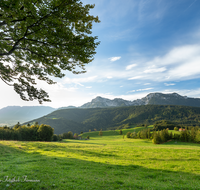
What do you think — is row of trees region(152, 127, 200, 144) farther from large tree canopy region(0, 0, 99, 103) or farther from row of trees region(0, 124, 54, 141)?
large tree canopy region(0, 0, 99, 103)

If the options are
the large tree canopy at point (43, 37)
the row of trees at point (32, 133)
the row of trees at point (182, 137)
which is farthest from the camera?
the row of trees at point (182, 137)

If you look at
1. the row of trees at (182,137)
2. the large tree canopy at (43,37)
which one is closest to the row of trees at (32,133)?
the large tree canopy at (43,37)

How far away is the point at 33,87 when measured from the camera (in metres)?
10.1

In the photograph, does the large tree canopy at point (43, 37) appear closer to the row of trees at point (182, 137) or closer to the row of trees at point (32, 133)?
the row of trees at point (32, 133)

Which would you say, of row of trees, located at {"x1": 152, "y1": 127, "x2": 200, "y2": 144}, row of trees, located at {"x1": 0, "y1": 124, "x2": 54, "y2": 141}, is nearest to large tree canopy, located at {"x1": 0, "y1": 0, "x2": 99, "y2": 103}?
row of trees, located at {"x1": 0, "y1": 124, "x2": 54, "y2": 141}

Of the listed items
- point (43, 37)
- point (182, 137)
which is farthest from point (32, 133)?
point (182, 137)

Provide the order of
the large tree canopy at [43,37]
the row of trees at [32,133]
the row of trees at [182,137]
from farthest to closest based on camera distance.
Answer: the row of trees at [182,137]
the row of trees at [32,133]
the large tree canopy at [43,37]

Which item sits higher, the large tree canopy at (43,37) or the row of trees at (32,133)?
the large tree canopy at (43,37)

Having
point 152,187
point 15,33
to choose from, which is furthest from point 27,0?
point 152,187

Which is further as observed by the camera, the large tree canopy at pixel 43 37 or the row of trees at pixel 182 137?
the row of trees at pixel 182 137

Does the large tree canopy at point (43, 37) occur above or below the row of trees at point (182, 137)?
above

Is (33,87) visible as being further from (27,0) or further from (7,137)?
(7,137)

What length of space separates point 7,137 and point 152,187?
74075 millimetres

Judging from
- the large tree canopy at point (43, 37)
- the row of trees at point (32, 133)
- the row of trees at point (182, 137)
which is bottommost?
the row of trees at point (182, 137)
